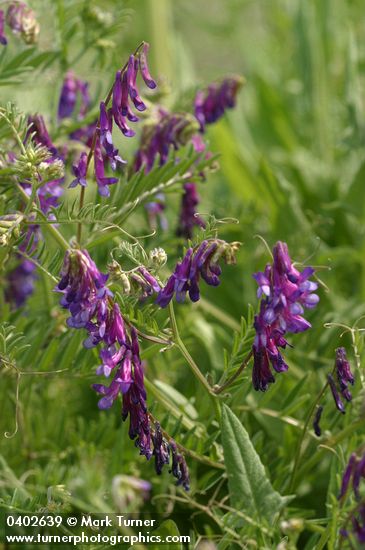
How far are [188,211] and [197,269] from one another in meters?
0.66

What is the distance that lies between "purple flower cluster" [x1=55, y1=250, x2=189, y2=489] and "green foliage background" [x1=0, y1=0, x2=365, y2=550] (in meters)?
0.12

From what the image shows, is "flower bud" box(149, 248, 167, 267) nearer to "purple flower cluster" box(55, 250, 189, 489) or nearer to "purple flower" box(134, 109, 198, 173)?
"purple flower cluster" box(55, 250, 189, 489)

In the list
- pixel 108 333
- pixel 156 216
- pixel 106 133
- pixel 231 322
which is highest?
pixel 106 133

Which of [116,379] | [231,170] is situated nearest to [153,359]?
[116,379]

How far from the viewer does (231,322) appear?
1992mm

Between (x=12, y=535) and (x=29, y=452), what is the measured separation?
0.28m

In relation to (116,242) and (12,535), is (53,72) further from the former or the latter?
(12,535)

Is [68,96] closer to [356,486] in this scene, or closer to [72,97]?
[72,97]

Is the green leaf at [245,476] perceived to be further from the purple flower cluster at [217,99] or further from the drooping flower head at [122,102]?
the purple flower cluster at [217,99]

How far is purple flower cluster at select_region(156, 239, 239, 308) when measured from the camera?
122cm

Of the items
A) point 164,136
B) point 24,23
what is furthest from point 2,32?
point 164,136

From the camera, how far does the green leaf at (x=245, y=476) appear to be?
131 centimetres

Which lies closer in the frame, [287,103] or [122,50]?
[287,103]

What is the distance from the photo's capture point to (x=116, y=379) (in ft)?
3.99
